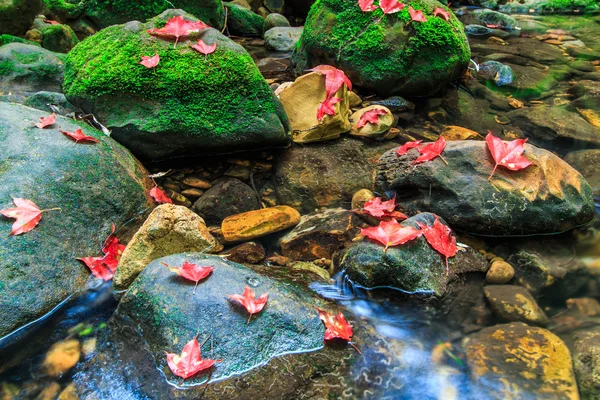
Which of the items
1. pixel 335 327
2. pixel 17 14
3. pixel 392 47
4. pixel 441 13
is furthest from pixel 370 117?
Result: pixel 17 14

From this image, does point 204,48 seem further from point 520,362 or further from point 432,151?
point 520,362

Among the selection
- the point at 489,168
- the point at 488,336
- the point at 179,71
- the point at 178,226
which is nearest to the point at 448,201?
the point at 489,168

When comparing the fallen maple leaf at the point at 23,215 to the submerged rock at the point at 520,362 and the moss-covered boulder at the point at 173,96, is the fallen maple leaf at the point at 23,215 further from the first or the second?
the submerged rock at the point at 520,362

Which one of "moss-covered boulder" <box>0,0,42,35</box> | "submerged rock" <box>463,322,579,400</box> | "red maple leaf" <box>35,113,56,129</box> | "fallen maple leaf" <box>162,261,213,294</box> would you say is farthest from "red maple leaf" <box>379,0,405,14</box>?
"moss-covered boulder" <box>0,0,42,35</box>

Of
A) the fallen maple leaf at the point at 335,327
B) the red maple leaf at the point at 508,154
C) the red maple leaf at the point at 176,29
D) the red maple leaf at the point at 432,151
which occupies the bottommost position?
the fallen maple leaf at the point at 335,327

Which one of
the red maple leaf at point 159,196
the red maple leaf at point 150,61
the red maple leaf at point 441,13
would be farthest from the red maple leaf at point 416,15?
the red maple leaf at point 159,196

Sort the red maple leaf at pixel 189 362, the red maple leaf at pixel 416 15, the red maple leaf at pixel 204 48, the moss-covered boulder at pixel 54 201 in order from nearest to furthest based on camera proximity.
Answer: the red maple leaf at pixel 189 362 < the moss-covered boulder at pixel 54 201 < the red maple leaf at pixel 204 48 < the red maple leaf at pixel 416 15
